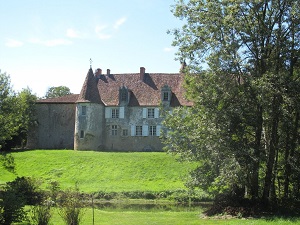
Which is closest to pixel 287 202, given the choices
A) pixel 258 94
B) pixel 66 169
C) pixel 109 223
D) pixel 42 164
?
pixel 258 94

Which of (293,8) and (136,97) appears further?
(136,97)

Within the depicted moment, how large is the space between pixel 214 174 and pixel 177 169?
17.3 m

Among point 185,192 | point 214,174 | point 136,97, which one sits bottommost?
point 185,192

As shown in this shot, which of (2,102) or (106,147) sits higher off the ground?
(2,102)

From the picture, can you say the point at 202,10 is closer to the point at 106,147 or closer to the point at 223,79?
the point at 223,79

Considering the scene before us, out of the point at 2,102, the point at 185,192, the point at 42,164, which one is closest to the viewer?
the point at 2,102

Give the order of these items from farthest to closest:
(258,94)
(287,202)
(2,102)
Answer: (2,102), (287,202), (258,94)

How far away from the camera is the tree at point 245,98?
16.6 meters

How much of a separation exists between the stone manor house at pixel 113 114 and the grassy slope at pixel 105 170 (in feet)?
25.8

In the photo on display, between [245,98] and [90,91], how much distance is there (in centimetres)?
3367

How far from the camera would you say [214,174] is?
57.5ft

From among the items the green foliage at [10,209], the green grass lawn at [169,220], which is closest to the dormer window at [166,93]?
the green grass lawn at [169,220]

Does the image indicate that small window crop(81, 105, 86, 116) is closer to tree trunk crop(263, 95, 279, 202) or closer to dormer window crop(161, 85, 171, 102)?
dormer window crop(161, 85, 171, 102)

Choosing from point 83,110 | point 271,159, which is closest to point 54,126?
point 83,110
